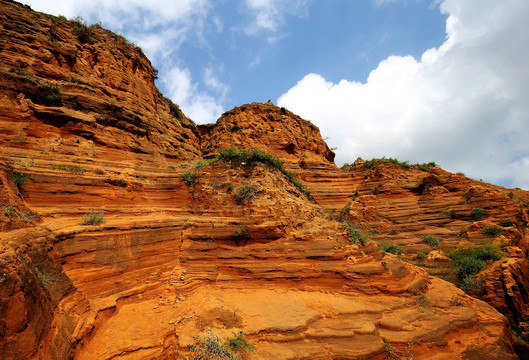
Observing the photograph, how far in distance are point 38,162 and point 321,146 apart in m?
31.8

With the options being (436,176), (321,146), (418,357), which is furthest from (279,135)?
(418,357)

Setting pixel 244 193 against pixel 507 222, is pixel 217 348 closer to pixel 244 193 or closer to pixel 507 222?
pixel 244 193

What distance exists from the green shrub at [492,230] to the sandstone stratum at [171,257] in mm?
104

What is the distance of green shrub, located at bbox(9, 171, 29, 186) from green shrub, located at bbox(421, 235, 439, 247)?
2200 cm

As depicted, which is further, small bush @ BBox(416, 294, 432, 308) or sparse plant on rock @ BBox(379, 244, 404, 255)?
sparse plant on rock @ BBox(379, 244, 404, 255)

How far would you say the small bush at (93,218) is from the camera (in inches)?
251

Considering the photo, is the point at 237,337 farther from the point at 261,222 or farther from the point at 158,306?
the point at 261,222

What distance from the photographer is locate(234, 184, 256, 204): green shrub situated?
9320 mm

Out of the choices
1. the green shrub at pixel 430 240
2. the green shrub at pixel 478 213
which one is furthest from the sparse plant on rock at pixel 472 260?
the green shrub at pixel 478 213

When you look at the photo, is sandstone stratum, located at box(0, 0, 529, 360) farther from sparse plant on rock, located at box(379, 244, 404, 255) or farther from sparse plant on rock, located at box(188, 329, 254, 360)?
sparse plant on rock, located at box(379, 244, 404, 255)

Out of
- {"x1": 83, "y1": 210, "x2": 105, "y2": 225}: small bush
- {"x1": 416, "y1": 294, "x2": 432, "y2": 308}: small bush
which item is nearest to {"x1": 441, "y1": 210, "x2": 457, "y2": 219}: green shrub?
{"x1": 416, "y1": 294, "x2": 432, "y2": 308}: small bush

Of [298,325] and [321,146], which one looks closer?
[298,325]

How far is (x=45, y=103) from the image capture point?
9.31m

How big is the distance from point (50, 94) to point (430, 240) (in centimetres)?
2406
